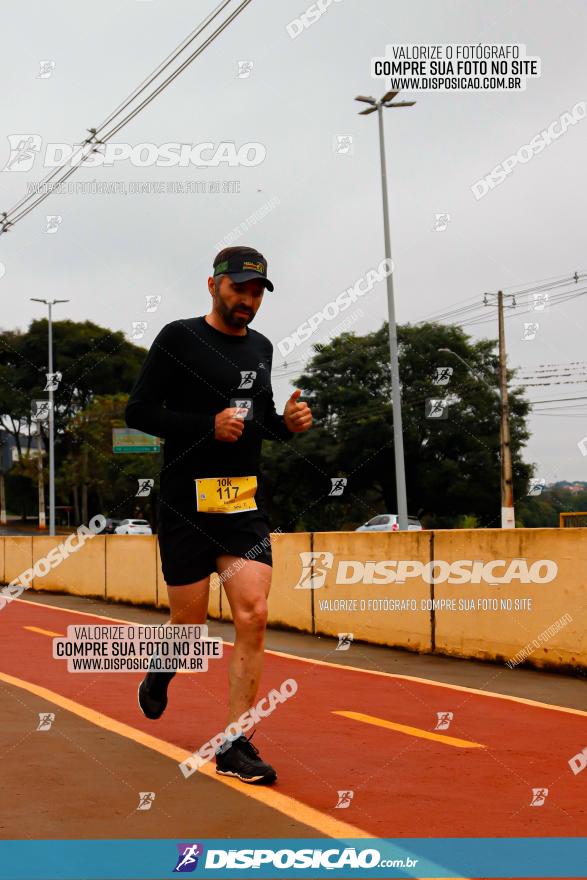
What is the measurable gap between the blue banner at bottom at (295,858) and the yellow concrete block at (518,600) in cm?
517

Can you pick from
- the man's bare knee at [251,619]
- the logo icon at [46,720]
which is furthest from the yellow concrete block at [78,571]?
the man's bare knee at [251,619]

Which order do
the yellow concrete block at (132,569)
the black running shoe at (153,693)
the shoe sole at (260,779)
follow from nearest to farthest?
the shoe sole at (260,779)
the black running shoe at (153,693)
the yellow concrete block at (132,569)

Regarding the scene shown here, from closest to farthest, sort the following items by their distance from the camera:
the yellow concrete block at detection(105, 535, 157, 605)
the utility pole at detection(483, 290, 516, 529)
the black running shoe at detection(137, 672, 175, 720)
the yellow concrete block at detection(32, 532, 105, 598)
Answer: the black running shoe at detection(137, 672, 175, 720) → the yellow concrete block at detection(105, 535, 157, 605) → the yellow concrete block at detection(32, 532, 105, 598) → the utility pole at detection(483, 290, 516, 529)

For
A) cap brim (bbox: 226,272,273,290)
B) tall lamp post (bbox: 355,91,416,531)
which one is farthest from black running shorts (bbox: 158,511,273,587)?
tall lamp post (bbox: 355,91,416,531)

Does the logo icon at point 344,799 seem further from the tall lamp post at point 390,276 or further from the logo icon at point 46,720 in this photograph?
the tall lamp post at point 390,276

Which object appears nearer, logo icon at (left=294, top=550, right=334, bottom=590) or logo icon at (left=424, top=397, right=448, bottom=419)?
logo icon at (left=294, top=550, right=334, bottom=590)

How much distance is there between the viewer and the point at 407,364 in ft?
193

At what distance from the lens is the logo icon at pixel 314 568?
1258 cm

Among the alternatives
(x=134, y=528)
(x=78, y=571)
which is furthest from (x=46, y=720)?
(x=134, y=528)

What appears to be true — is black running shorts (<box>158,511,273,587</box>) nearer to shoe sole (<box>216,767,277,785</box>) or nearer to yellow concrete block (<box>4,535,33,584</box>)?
shoe sole (<box>216,767,277,785</box>)

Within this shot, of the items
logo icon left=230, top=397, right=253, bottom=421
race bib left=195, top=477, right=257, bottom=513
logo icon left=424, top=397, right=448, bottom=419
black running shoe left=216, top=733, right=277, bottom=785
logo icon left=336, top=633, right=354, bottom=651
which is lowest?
logo icon left=336, top=633, right=354, bottom=651

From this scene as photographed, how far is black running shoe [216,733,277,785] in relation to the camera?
4.72 metres

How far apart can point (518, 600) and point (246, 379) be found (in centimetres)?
498

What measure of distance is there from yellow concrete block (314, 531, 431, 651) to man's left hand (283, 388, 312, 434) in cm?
560
